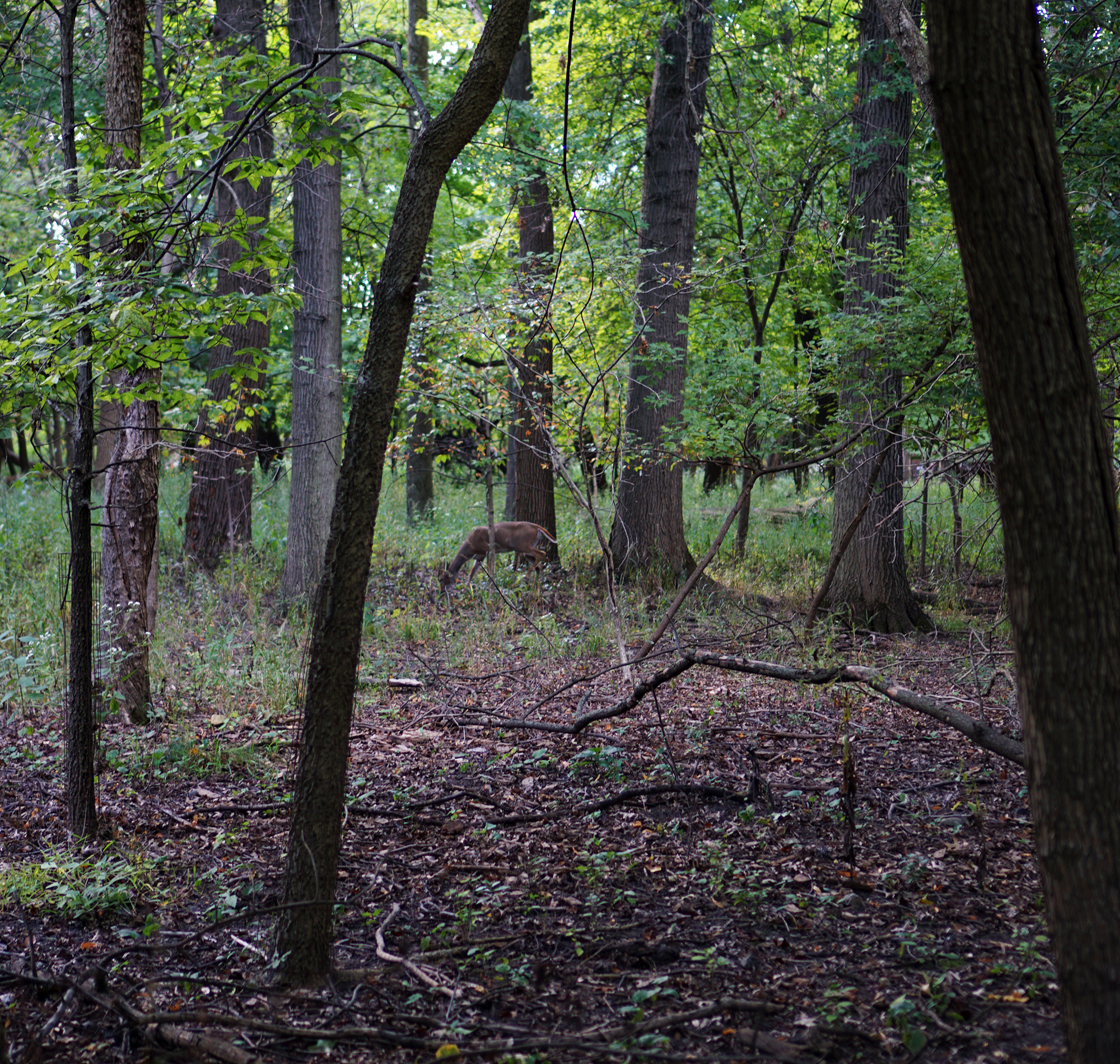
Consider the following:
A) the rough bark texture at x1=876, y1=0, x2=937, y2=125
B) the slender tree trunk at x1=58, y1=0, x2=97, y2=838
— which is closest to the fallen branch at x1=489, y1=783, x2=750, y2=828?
the slender tree trunk at x1=58, y1=0, x2=97, y2=838

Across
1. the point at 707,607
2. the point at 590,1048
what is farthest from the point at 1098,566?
the point at 707,607

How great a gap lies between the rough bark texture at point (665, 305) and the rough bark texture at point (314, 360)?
350cm

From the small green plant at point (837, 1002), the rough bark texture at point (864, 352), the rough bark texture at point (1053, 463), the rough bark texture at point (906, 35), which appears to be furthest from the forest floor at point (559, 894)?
the rough bark texture at point (906, 35)

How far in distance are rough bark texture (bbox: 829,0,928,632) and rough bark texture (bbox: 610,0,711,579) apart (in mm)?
2141

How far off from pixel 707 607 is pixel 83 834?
7.07 m

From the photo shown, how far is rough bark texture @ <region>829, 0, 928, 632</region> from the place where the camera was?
9.38 m

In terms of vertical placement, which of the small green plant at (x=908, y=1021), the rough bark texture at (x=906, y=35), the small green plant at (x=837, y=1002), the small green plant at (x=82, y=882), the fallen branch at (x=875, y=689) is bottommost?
the small green plant at (x=82, y=882)

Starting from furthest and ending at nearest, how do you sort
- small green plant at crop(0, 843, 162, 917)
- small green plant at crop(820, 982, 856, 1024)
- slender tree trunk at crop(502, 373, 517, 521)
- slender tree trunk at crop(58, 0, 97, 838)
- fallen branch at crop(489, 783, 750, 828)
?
slender tree trunk at crop(502, 373, 517, 521) → fallen branch at crop(489, 783, 750, 828) → slender tree trunk at crop(58, 0, 97, 838) → small green plant at crop(0, 843, 162, 917) → small green plant at crop(820, 982, 856, 1024)

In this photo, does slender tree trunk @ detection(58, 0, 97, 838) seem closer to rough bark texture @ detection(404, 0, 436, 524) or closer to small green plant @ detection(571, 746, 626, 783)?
small green plant @ detection(571, 746, 626, 783)

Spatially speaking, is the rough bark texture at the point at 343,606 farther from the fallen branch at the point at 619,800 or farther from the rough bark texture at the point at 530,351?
the rough bark texture at the point at 530,351

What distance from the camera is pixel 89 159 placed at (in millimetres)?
5297

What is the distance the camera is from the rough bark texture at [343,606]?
3.22m

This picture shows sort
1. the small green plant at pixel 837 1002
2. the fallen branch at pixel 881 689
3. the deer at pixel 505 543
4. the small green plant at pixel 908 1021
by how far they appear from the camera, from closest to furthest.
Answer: the small green plant at pixel 908 1021 → the small green plant at pixel 837 1002 → the fallen branch at pixel 881 689 → the deer at pixel 505 543

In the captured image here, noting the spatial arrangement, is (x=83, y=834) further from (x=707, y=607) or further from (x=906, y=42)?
(x=707, y=607)
